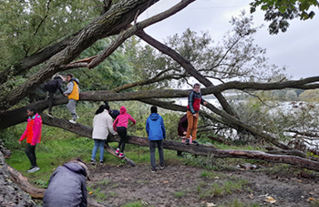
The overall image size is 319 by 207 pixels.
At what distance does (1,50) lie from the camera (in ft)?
27.5

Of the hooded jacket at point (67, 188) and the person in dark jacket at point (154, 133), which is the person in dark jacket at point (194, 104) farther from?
the hooded jacket at point (67, 188)

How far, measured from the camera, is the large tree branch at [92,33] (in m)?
5.64

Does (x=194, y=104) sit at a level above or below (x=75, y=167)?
above

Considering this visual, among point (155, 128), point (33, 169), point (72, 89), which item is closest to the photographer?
point (33, 169)

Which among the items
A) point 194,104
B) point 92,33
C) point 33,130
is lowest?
point 33,130

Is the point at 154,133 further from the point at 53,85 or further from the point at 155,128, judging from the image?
the point at 53,85

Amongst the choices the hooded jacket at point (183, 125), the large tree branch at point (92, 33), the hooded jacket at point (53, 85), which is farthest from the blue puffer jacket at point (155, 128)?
the hooded jacket at point (53, 85)

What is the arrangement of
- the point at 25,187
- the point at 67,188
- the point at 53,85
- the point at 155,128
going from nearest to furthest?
the point at 67,188, the point at 25,187, the point at 155,128, the point at 53,85

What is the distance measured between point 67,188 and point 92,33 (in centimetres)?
470

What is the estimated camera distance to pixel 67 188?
2.62 metres

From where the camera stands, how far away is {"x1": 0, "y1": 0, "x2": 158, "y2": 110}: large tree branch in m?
5.64

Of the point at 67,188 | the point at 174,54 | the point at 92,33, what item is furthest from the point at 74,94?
the point at 67,188

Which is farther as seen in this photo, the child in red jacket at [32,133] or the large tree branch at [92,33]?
the child in red jacket at [32,133]

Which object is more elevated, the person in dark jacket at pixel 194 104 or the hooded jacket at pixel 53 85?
the hooded jacket at pixel 53 85
